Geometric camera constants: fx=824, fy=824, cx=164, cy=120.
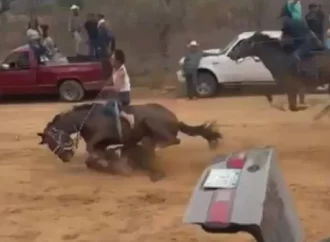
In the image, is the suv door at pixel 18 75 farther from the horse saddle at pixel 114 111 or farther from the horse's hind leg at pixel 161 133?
the horse's hind leg at pixel 161 133

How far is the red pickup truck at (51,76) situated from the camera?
70.5 ft

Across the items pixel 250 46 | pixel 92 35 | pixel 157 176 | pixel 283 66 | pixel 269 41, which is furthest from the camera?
pixel 92 35

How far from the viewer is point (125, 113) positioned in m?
11.3

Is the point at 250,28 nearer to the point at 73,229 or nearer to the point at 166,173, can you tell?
the point at 166,173

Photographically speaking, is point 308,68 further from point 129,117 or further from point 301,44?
point 129,117

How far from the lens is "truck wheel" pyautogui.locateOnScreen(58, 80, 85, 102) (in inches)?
850

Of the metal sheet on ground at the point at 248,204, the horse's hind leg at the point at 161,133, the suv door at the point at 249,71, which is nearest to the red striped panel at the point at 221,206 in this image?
the metal sheet on ground at the point at 248,204

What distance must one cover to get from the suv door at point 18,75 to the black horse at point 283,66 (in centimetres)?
799

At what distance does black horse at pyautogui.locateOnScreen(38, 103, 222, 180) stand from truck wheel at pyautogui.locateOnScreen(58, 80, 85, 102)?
1008 cm

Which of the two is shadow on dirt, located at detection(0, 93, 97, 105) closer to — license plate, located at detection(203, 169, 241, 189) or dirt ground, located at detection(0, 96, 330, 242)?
dirt ground, located at detection(0, 96, 330, 242)

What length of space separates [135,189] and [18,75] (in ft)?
39.0

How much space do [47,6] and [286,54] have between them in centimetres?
1564

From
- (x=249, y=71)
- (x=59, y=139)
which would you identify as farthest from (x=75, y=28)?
(x=59, y=139)

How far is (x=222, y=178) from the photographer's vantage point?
3.30 meters
